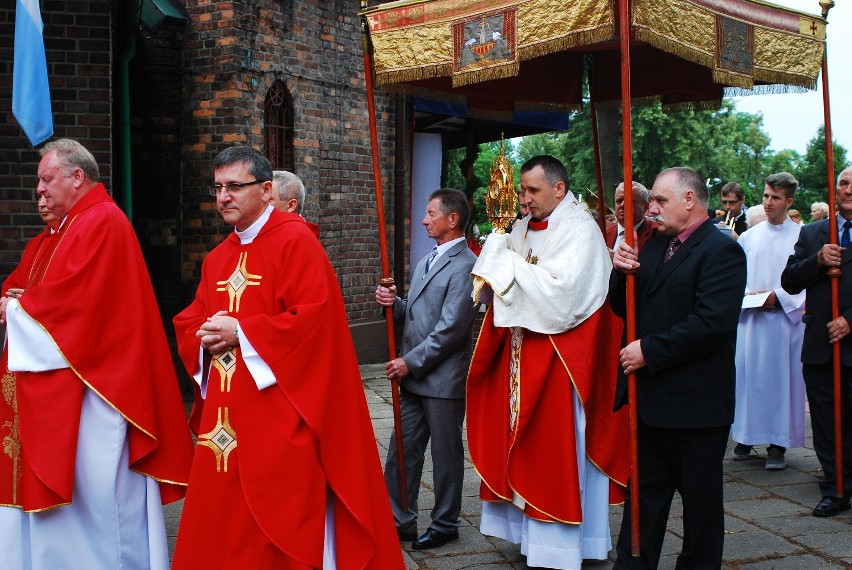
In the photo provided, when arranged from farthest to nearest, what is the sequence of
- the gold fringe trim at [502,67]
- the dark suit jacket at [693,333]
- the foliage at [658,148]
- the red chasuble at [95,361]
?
1. the foliage at [658,148]
2. the gold fringe trim at [502,67]
3. the red chasuble at [95,361]
4. the dark suit jacket at [693,333]

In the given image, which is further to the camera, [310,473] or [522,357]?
[522,357]

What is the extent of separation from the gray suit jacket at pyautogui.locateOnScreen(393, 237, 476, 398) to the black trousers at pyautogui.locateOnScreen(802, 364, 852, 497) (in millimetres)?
2517

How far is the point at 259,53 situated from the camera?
1020cm

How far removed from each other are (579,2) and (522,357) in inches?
70.7

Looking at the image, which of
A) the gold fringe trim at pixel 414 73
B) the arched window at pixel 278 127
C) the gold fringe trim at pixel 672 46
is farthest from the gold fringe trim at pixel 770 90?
the arched window at pixel 278 127

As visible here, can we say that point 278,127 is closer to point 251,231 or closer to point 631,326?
point 251,231

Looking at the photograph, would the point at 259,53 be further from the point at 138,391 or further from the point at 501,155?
the point at 138,391

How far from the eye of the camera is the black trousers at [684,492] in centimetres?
448

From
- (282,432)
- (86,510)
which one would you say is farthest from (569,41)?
(86,510)

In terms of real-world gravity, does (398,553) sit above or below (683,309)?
below

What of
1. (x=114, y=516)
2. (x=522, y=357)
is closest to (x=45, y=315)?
(x=114, y=516)

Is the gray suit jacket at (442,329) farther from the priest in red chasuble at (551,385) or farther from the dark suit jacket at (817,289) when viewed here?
the dark suit jacket at (817,289)

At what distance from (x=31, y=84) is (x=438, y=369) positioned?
3.23 m

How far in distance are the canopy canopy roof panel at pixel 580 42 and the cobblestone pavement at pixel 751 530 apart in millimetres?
Result: 2525
